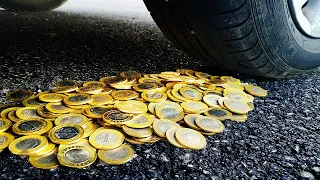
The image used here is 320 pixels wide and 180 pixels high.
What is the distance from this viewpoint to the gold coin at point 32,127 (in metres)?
0.94

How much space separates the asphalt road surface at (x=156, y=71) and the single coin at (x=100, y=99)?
282 mm

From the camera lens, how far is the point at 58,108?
109 centimetres

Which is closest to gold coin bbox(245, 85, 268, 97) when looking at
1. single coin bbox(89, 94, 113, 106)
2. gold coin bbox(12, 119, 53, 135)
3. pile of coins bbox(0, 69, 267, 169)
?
pile of coins bbox(0, 69, 267, 169)

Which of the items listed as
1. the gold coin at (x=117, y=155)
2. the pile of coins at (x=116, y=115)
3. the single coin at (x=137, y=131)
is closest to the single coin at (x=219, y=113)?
the pile of coins at (x=116, y=115)

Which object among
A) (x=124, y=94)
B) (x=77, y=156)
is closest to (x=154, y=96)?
(x=124, y=94)

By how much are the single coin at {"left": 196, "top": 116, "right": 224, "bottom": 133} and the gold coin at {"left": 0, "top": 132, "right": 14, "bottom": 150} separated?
0.57m

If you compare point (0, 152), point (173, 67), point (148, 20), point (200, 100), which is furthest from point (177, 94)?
point (148, 20)

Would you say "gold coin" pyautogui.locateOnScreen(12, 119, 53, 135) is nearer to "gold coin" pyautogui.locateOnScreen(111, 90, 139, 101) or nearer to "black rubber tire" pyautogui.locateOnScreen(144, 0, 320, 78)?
"gold coin" pyautogui.locateOnScreen(111, 90, 139, 101)

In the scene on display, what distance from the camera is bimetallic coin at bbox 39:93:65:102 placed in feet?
3.74

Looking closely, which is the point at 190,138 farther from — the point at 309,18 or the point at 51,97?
the point at 309,18

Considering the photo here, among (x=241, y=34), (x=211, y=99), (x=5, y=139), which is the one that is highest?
(x=241, y=34)

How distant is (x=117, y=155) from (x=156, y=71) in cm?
77

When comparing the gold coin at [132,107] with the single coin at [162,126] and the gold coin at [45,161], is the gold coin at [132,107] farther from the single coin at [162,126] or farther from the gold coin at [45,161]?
the gold coin at [45,161]

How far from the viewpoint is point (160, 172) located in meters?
0.81
